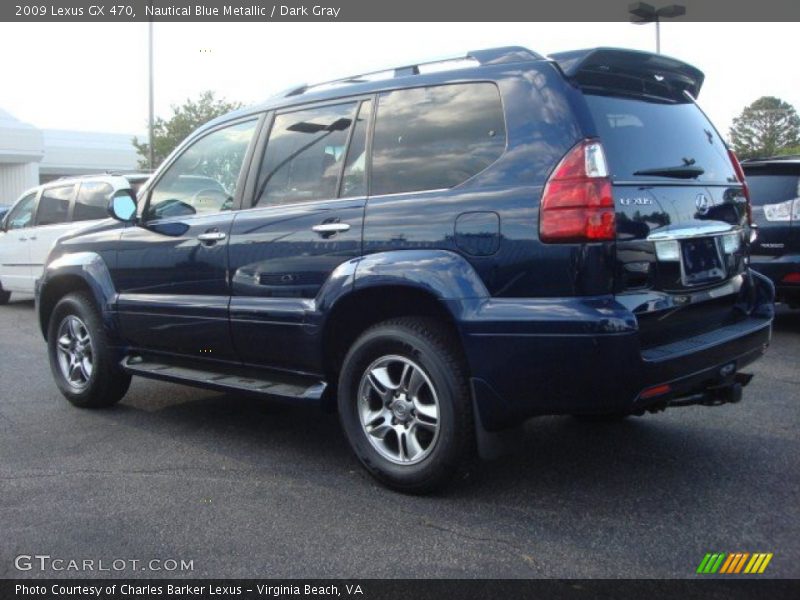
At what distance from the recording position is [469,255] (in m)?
3.56

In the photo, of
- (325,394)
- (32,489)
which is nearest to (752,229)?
(325,394)

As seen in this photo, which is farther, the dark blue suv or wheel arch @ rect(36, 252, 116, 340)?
wheel arch @ rect(36, 252, 116, 340)

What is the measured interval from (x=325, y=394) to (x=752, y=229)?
2404mm

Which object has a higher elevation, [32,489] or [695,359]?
[695,359]

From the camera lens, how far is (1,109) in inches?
1946

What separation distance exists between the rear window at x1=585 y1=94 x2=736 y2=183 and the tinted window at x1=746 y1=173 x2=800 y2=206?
12.7 ft

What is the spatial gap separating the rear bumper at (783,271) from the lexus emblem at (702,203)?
4.14 metres

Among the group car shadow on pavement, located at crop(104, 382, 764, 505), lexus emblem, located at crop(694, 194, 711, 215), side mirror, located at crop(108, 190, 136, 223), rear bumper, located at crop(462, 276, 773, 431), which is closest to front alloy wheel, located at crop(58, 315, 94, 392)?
car shadow on pavement, located at crop(104, 382, 764, 505)

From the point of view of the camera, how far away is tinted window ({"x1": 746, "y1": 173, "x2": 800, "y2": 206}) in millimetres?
7777

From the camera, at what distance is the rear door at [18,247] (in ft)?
38.2

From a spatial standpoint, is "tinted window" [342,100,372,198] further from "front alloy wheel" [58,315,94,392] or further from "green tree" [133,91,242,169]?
"green tree" [133,91,242,169]

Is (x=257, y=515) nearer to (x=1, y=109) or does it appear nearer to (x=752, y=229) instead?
(x=752, y=229)

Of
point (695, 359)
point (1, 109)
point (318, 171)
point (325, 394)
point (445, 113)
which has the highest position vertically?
point (1, 109)

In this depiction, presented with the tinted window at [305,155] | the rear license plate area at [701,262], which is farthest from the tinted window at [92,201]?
the rear license plate area at [701,262]
